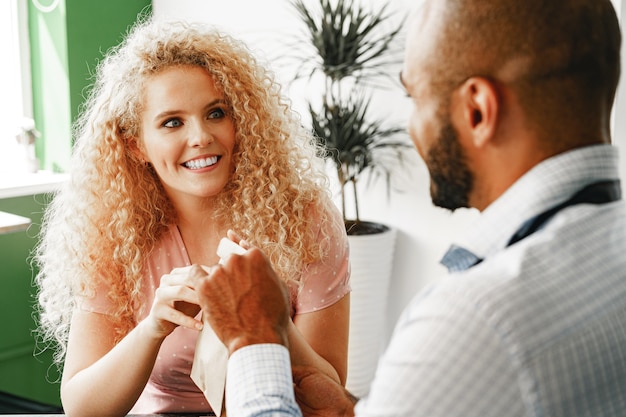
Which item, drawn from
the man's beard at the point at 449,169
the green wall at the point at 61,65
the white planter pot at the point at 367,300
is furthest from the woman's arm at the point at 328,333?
the green wall at the point at 61,65

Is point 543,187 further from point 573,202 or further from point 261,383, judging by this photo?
point 261,383

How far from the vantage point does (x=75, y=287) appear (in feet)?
6.20

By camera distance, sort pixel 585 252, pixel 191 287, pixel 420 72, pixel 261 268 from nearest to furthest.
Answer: pixel 585 252
pixel 420 72
pixel 261 268
pixel 191 287

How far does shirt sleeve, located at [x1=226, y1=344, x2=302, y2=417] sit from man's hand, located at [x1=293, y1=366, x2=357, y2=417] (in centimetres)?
28

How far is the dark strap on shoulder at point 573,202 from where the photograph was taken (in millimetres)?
938

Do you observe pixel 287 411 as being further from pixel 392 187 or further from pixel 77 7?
pixel 77 7

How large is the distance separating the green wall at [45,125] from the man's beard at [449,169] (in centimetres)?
274

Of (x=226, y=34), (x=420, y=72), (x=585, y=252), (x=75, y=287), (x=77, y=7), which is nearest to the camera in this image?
(x=585, y=252)

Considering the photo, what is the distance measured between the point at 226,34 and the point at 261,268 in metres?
1.01

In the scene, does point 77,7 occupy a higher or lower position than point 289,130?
higher

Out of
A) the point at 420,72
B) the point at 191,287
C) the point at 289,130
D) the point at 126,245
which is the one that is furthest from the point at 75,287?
the point at 420,72

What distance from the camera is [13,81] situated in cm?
371

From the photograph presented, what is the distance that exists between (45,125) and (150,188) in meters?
1.98

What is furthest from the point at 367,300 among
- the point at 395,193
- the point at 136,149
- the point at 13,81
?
the point at 13,81
